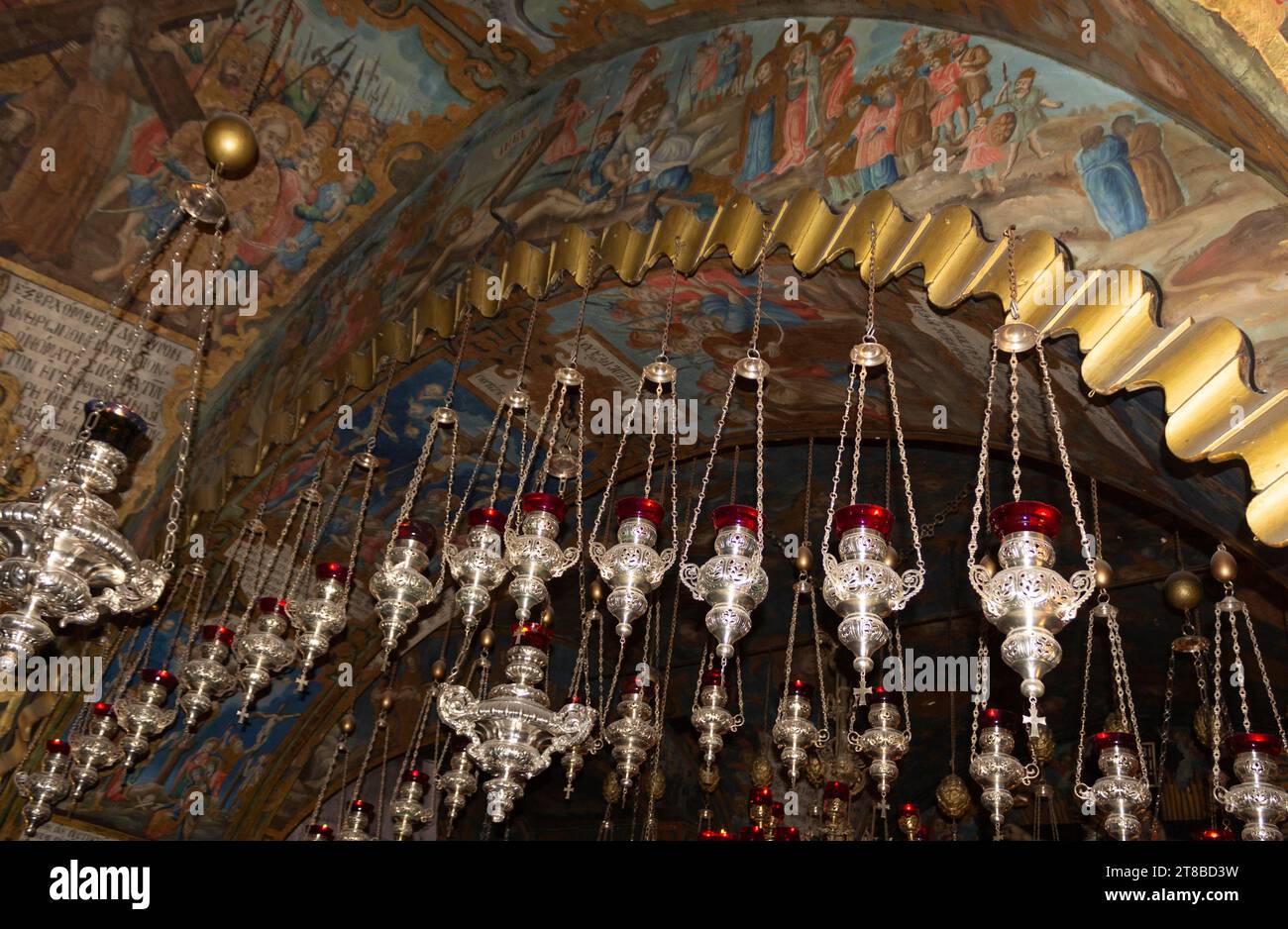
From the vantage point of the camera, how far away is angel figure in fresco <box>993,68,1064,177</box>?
5.73m

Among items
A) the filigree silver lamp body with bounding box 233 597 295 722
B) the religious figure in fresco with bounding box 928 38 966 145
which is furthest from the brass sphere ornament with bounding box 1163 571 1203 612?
the filigree silver lamp body with bounding box 233 597 295 722

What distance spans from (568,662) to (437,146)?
7.56 meters

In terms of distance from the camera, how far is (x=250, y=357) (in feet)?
29.4

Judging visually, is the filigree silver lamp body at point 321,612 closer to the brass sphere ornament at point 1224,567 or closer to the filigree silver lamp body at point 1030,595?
the filigree silver lamp body at point 1030,595

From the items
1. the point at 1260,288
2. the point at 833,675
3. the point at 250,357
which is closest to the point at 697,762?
the point at 833,675

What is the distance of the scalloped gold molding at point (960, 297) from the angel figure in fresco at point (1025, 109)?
0.43 m

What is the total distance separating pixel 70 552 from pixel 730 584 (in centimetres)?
265

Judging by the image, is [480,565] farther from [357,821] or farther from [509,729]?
[357,821]

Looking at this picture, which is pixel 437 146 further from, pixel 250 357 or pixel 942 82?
pixel 942 82

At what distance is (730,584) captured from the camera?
177 inches

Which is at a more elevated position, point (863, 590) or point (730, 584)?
point (730, 584)

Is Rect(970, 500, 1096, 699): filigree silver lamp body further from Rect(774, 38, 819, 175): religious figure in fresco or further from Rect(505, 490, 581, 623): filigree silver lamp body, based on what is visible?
Rect(774, 38, 819, 175): religious figure in fresco

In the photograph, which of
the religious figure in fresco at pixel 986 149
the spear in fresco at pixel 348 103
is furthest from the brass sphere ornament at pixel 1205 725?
the spear in fresco at pixel 348 103

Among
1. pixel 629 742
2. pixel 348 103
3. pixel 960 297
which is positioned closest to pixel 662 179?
pixel 960 297
